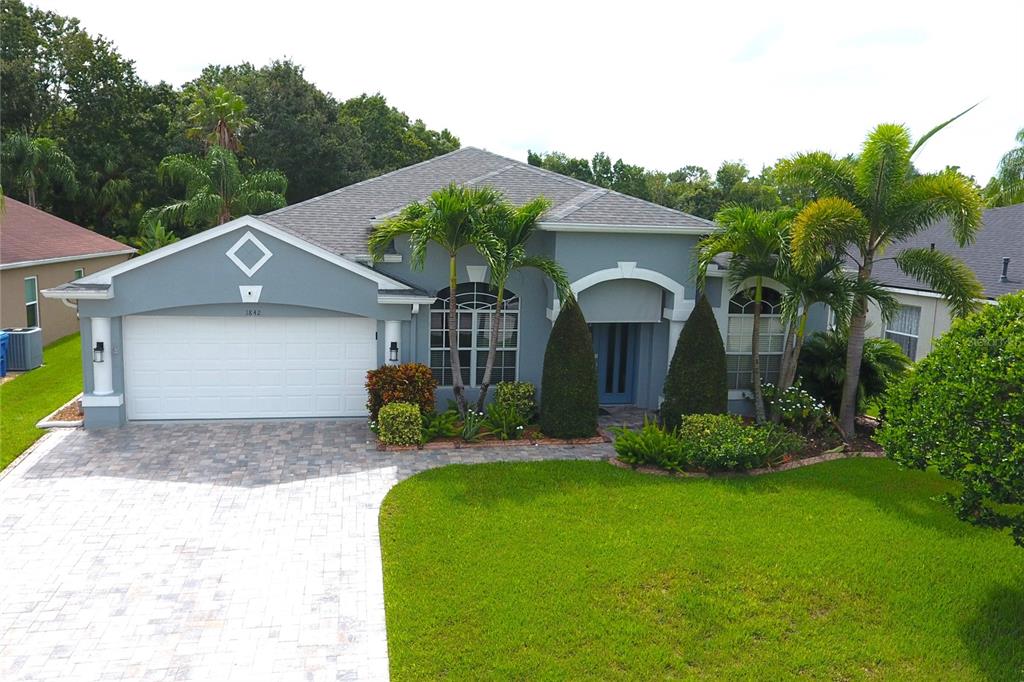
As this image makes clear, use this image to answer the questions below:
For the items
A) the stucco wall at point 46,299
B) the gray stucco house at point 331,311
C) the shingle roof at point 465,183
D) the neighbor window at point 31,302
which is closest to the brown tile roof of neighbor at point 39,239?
the stucco wall at point 46,299

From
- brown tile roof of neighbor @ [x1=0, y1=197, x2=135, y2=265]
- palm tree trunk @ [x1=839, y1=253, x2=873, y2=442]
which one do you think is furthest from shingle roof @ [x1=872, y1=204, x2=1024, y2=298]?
brown tile roof of neighbor @ [x1=0, y1=197, x2=135, y2=265]

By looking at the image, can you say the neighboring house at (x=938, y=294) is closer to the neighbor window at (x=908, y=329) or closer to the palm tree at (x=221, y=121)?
the neighbor window at (x=908, y=329)

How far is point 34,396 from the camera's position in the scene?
1614 cm

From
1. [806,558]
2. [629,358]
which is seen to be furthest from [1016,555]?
[629,358]

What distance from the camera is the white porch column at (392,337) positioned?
A: 564 inches

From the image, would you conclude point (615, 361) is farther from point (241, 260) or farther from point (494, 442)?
point (241, 260)

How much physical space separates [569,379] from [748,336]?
4.66 meters

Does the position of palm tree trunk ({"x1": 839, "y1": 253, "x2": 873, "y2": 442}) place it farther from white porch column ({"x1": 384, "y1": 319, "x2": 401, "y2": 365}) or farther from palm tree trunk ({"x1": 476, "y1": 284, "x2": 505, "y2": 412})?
white porch column ({"x1": 384, "y1": 319, "x2": 401, "y2": 365})

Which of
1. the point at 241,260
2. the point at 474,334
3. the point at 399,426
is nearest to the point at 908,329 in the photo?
the point at 474,334

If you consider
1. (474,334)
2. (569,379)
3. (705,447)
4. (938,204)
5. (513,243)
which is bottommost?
(705,447)

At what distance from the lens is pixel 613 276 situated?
1452 centimetres

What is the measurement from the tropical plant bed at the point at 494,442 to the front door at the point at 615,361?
2595 mm

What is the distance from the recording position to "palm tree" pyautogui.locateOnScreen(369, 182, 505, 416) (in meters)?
12.8

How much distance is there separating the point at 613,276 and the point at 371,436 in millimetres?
5552
